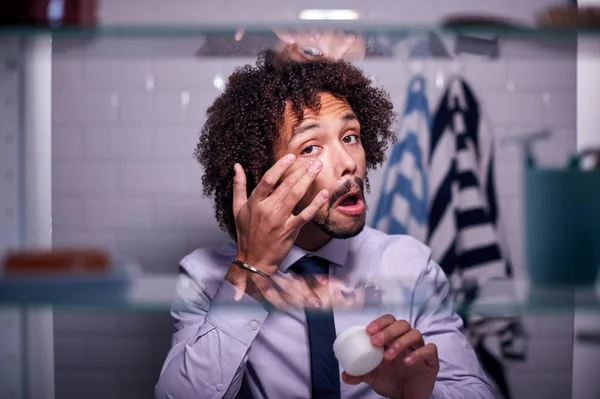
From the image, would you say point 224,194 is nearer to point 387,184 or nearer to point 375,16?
point 387,184

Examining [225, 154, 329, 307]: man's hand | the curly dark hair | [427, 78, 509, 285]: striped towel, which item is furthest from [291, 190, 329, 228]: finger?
[427, 78, 509, 285]: striped towel

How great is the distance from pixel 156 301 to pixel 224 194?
0.70 feet

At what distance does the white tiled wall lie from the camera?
86 centimetres

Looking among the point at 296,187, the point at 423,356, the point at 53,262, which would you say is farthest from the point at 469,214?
the point at 53,262

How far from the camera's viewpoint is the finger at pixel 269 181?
75cm

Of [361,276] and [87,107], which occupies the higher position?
[87,107]

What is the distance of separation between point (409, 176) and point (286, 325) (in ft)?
1.15

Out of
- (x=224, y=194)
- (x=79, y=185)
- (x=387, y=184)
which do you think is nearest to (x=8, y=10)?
(x=79, y=185)

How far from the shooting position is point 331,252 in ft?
2.87

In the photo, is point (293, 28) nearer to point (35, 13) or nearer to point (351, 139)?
point (351, 139)

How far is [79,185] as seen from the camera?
0.88m

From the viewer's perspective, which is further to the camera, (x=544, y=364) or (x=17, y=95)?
(x=544, y=364)

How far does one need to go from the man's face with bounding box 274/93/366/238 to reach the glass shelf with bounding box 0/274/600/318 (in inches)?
5.3

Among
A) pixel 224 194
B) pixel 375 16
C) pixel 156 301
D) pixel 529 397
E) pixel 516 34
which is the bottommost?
pixel 529 397
